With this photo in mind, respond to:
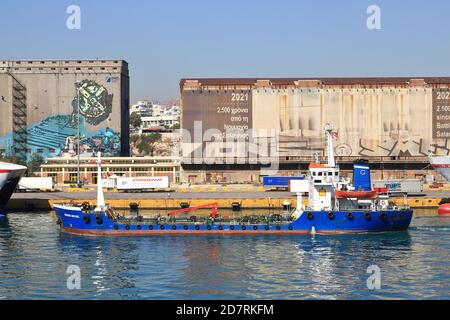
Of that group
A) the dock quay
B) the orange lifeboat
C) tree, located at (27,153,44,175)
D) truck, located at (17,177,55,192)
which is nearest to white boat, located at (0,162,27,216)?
the dock quay

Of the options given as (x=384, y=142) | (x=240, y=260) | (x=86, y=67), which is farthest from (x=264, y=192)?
(x=86, y=67)

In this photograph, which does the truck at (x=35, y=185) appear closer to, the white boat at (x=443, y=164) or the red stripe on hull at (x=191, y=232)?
the red stripe on hull at (x=191, y=232)

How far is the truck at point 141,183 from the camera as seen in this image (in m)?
104

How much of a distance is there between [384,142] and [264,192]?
33970 mm

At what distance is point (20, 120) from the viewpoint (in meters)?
151

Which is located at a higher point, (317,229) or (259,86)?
(259,86)

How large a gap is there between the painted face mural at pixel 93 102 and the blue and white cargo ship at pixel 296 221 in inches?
3636

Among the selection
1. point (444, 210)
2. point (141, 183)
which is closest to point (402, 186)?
point (444, 210)

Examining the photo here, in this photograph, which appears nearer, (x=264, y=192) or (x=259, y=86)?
(x=264, y=192)

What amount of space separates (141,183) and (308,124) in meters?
36.2

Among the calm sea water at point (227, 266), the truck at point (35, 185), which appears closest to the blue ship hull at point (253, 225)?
the calm sea water at point (227, 266)

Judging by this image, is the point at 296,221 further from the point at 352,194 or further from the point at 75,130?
the point at 75,130

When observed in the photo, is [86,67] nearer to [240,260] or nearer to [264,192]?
[264,192]

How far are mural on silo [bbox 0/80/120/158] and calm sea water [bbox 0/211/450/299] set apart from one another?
89469mm
